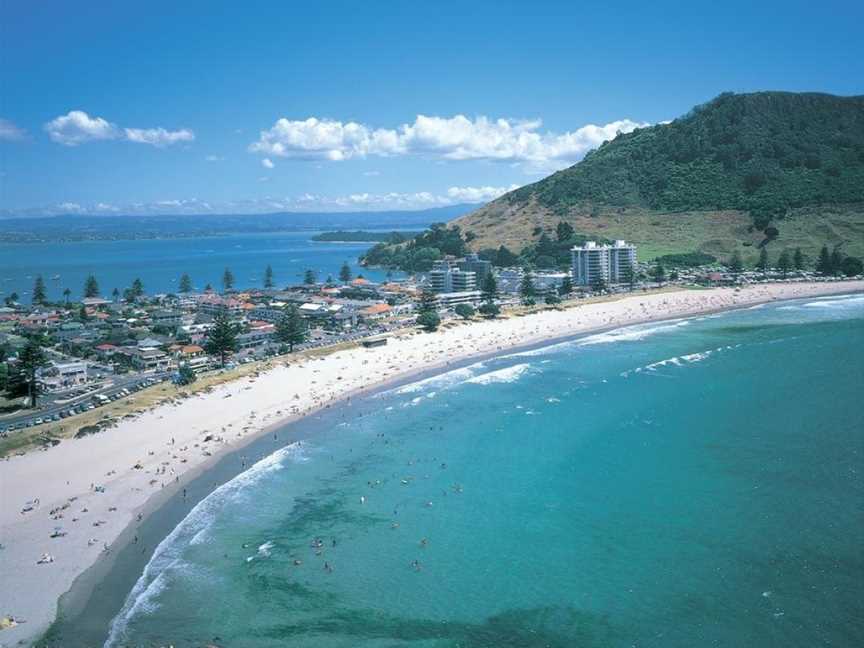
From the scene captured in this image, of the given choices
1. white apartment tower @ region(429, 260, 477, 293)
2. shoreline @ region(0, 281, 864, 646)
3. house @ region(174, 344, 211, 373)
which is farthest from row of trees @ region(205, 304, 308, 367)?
white apartment tower @ region(429, 260, 477, 293)

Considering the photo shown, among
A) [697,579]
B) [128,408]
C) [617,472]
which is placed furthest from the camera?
[128,408]

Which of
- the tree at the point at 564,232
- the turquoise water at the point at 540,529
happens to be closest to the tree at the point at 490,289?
the turquoise water at the point at 540,529

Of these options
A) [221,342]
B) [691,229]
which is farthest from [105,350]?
[691,229]

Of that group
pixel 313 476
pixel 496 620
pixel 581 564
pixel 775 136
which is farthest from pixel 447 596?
pixel 775 136

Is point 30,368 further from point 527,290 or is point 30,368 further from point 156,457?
point 527,290

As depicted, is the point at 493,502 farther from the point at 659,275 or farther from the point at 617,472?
the point at 659,275

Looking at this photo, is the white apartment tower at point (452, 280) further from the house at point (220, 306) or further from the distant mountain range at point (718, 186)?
the distant mountain range at point (718, 186)
